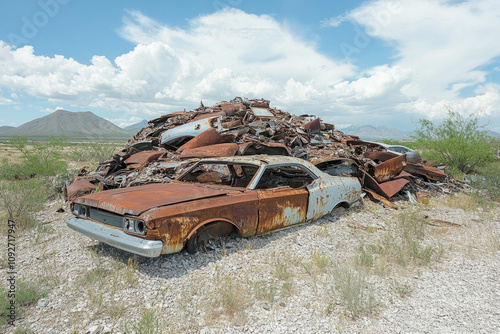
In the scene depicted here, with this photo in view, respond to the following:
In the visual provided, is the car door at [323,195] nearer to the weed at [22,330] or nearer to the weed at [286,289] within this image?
the weed at [286,289]

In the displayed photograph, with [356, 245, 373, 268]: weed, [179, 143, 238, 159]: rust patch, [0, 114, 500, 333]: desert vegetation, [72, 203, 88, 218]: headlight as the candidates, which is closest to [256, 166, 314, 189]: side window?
[0, 114, 500, 333]: desert vegetation

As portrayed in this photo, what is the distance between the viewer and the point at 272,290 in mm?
2883

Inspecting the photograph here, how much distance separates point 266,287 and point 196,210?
1130 mm

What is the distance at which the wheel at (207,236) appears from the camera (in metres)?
3.39

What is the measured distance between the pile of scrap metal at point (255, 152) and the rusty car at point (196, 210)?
1.68 meters

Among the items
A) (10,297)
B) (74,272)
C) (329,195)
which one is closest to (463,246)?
(329,195)

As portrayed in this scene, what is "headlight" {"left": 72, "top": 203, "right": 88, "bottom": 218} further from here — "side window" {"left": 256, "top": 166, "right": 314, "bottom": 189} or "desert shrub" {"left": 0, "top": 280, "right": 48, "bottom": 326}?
"side window" {"left": 256, "top": 166, "right": 314, "bottom": 189}

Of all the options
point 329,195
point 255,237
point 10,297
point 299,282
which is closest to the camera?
point 10,297

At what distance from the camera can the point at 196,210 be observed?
128 inches

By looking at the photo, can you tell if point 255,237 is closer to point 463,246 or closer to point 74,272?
point 74,272

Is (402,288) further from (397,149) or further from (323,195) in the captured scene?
(397,149)

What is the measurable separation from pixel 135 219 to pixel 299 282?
190cm

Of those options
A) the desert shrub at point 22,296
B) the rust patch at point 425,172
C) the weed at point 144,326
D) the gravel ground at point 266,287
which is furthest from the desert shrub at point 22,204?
the rust patch at point 425,172

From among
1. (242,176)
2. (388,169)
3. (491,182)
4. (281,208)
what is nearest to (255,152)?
(242,176)
